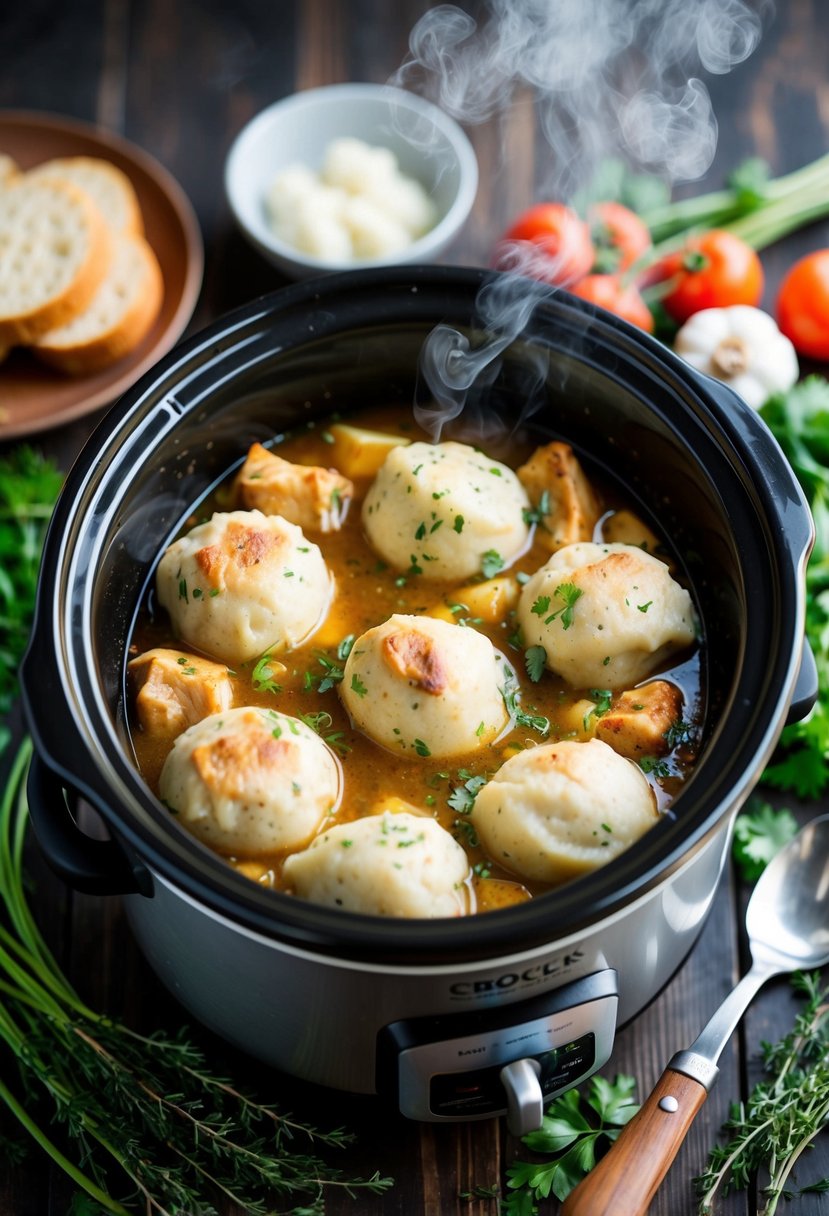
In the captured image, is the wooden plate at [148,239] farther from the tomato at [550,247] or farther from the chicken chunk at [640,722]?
the chicken chunk at [640,722]

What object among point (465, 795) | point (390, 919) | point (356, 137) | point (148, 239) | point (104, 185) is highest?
point (356, 137)

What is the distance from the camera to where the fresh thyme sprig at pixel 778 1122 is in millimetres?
2480

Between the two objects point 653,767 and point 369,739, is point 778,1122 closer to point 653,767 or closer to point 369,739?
point 653,767

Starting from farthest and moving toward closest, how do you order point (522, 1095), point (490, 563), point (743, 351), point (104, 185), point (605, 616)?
point (104, 185) → point (743, 351) → point (490, 563) → point (605, 616) → point (522, 1095)

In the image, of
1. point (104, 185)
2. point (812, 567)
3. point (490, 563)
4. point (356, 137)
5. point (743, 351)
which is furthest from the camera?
point (356, 137)

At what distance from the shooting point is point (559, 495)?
2.79m

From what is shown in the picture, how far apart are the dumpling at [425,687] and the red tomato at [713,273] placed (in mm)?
1709

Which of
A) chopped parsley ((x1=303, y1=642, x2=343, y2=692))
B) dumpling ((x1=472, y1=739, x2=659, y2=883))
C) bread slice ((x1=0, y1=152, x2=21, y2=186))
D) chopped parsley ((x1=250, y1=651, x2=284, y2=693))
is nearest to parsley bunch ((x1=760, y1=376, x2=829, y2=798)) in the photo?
dumpling ((x1=472, y1=739, x2=659, y2=883))

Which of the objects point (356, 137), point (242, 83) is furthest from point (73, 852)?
point (242, 83)

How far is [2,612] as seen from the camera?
321cm

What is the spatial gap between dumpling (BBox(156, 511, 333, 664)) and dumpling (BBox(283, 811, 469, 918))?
1.64ft

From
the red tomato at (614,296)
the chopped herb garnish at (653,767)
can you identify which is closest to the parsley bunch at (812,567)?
the red tomato at (614,296)

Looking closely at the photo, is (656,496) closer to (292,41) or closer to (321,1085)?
(321,1085)

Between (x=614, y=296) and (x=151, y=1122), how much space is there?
7.94 ft
